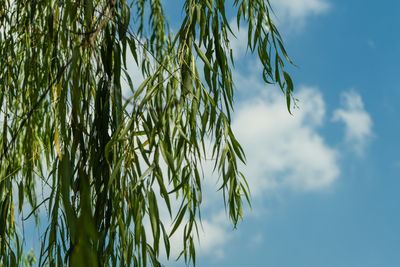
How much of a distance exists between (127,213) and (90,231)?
0.71 m

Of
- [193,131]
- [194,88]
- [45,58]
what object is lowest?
[193,131]

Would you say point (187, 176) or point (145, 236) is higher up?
point (187, 176)

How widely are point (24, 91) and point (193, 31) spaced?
0.64 metres

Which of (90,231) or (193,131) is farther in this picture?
(193,131)

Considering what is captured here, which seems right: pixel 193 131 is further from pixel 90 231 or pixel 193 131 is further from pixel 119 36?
pixel 90 231

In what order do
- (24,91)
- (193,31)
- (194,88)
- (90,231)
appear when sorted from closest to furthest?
(90,231)
(194,88)
(193,31)
(24,91)

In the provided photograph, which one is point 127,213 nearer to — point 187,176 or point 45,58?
point 187,176

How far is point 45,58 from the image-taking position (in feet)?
6.89

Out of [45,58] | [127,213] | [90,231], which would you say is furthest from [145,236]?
[45,58]

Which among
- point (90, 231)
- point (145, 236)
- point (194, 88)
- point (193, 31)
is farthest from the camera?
point (193, 31)

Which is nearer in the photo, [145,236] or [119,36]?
[145,236]

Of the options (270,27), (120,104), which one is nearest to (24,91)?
(120,104)

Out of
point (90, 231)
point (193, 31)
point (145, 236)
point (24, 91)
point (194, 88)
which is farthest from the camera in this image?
point (24, 91)

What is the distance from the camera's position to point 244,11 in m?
2.16
